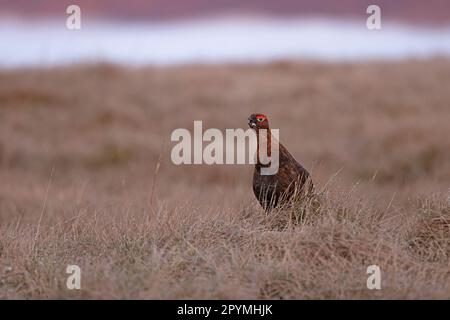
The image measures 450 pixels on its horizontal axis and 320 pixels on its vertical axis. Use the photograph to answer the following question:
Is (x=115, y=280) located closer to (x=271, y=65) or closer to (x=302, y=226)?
(x=302, y=226)

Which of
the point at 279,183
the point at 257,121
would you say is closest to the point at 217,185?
the point at 279,183

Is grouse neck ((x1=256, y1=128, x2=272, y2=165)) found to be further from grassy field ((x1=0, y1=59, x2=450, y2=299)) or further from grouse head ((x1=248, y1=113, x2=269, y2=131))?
grassy field ((x1=0, y1=59, x2=450, y2=299))

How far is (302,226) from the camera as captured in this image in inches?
213

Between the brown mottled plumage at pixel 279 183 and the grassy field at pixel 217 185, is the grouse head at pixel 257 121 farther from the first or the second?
the grassy field at pixel 217 185

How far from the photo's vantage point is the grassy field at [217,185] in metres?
4.80

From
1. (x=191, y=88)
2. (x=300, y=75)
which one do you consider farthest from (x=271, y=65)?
(x=191, y=88)

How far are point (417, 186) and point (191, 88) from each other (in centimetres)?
955

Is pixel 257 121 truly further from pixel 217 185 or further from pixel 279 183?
pixel 217 185

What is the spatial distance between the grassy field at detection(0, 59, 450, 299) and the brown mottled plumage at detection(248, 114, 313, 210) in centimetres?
15

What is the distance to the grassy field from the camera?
4.80 m

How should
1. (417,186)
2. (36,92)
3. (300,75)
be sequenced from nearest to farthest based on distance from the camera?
(417,186)
(36,92)
(300,75)

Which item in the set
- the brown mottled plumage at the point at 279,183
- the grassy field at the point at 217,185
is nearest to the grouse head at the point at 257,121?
the brown mottled plumage at the point at 279,183

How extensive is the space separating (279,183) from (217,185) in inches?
316

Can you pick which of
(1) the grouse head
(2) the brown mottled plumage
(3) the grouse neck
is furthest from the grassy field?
(1) the grouse head
